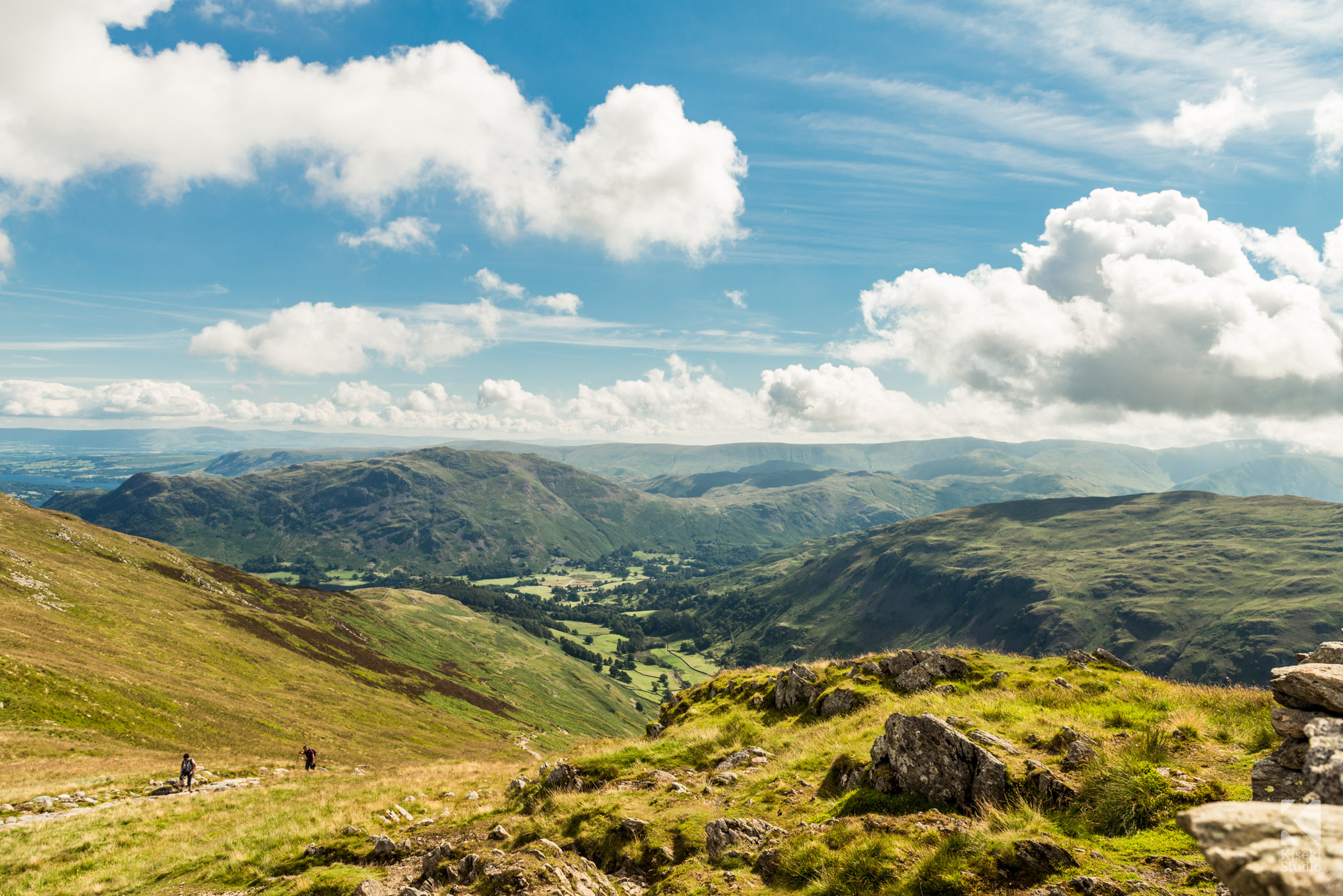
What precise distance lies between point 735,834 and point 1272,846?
47.2 ft

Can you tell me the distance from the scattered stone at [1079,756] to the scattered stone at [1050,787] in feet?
3.78

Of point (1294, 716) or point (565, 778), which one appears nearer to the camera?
point (1294, 716)

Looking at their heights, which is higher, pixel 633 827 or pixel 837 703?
pixel 633 827

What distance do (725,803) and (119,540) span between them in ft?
806

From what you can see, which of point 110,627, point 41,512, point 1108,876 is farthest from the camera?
point 41,512

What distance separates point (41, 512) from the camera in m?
178

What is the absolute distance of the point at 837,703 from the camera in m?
29.6

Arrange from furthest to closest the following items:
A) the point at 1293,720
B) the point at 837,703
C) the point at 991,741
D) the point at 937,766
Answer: the point at 837,703 < the point at 991,741 < the point at 937,766 < the point at 1293,720

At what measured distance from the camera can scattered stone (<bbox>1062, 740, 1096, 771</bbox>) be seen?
15656 mm

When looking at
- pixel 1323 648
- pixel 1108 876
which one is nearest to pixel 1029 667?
pixel 1323 648

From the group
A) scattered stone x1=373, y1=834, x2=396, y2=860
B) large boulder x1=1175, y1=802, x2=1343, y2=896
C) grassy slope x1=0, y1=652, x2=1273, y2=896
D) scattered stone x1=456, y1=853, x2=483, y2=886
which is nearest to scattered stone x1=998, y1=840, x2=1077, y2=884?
grassy slope x1=0, y1=652, x2=1273, y2=896

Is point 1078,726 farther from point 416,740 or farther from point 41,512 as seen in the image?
point 41,512

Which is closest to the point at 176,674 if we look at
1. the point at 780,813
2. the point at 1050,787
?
the point at 780,813

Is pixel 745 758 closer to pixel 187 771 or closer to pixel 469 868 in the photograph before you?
pixel 469 868
